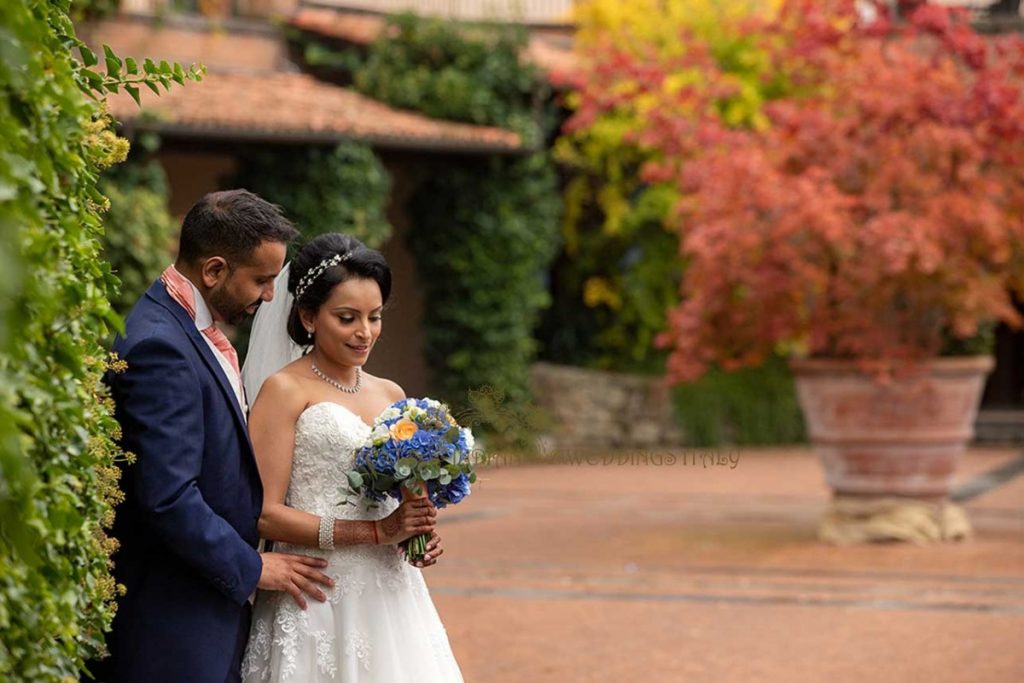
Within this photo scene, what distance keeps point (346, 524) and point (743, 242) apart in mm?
6768

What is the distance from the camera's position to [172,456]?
10.2 feet

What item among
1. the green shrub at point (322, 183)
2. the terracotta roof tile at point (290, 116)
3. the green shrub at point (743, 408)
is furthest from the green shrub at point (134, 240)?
the green shrub at point (743, 408)

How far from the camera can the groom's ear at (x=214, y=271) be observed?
3.35 m

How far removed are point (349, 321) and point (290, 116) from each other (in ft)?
39.1

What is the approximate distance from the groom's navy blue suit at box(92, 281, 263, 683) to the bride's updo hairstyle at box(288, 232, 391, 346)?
494 mm

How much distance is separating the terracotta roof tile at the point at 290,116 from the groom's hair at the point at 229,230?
10.1 meters

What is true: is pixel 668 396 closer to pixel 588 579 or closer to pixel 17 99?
pixel 588 579

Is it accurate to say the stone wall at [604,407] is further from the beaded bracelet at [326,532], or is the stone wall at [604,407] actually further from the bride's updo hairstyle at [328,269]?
the beaded bracelet at [326,532]

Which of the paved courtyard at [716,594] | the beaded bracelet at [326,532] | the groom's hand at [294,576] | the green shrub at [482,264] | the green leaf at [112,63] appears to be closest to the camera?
the green leaf at [112,63]

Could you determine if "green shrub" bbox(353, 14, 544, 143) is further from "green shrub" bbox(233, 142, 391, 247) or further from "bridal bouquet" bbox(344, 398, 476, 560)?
"bridal bouquet" bbox(344, 398, 476, 560)

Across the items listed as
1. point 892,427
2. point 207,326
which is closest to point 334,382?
point 207,326

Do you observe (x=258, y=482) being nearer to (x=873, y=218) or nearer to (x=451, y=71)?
(x=873, y=218)

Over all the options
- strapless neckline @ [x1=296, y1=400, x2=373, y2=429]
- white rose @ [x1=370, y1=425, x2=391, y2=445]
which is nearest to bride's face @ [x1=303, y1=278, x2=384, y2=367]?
strapless neckline @ [x1=296, y1=400, x2=373, y2=429]

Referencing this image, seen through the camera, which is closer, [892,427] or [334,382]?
[334,382]
